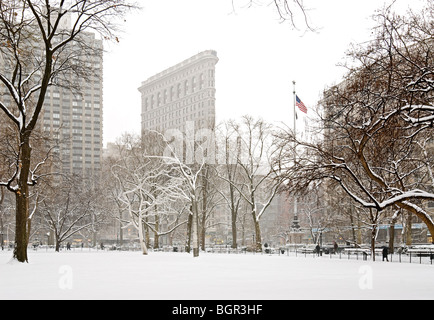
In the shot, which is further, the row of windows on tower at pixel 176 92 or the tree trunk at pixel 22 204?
the row of windows on tower at pixel 176 92

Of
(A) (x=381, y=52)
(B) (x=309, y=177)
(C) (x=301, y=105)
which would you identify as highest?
(C) (x=301, y=105)

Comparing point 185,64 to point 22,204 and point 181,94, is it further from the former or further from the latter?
point 22,204

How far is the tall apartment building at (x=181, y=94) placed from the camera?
158625 mm

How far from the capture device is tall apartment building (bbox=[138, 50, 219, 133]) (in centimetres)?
15862

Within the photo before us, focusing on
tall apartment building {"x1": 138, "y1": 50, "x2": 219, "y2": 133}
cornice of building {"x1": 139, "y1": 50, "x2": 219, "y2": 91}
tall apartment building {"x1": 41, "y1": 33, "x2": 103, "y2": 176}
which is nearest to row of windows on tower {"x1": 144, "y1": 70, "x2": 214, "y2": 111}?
tall apartment building {"x1": 138, "y1": 50, "x2": 219, "y2": 133}

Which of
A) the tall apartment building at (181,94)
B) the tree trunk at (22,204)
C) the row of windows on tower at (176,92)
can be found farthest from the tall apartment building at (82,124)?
the tree trunk at (22,204)

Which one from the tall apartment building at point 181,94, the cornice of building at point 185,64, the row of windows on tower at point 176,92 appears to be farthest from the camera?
the row of windows on tower at point 176,92

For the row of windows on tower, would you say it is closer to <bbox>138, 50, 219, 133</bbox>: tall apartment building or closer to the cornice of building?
<bbox>138, 50, 219, 133</bbox>: tall apartment building

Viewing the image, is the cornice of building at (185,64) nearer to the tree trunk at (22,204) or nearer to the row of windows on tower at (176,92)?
the row of windows on tower at (176,92)

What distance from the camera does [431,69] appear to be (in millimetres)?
12914

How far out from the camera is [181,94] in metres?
170
